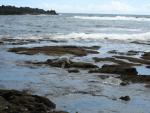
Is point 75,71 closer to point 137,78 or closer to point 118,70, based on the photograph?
point 118,70

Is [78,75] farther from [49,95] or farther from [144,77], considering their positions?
[49,95]

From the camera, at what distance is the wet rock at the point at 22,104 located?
12695 millimetres

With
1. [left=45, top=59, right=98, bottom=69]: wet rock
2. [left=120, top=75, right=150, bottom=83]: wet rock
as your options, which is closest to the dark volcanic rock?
[left=45, top=59, right=98, bottom=69]: wet rock

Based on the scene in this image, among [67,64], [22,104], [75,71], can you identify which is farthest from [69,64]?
[22,104]

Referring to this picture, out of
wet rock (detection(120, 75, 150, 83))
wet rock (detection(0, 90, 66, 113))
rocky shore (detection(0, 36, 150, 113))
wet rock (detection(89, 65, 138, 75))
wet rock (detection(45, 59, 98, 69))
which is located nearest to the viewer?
wet rock (detection(0, 90, 66, 113))

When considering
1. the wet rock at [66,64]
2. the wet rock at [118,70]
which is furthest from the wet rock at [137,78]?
the wet rock at [66,64]

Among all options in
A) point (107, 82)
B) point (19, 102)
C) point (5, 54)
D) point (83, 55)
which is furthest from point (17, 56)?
point (19, 102)

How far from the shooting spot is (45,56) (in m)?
28.3

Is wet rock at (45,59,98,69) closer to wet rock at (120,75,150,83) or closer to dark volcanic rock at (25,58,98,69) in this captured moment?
dark volcanic rock at (25,58,98,69)

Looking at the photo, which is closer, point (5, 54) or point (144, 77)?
point (144, 77)

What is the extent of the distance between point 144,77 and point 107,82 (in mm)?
1952

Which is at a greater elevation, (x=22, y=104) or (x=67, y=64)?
(x=22, y=104)

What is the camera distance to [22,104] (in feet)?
43.5

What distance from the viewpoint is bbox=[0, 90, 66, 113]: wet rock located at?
41.6 feet
